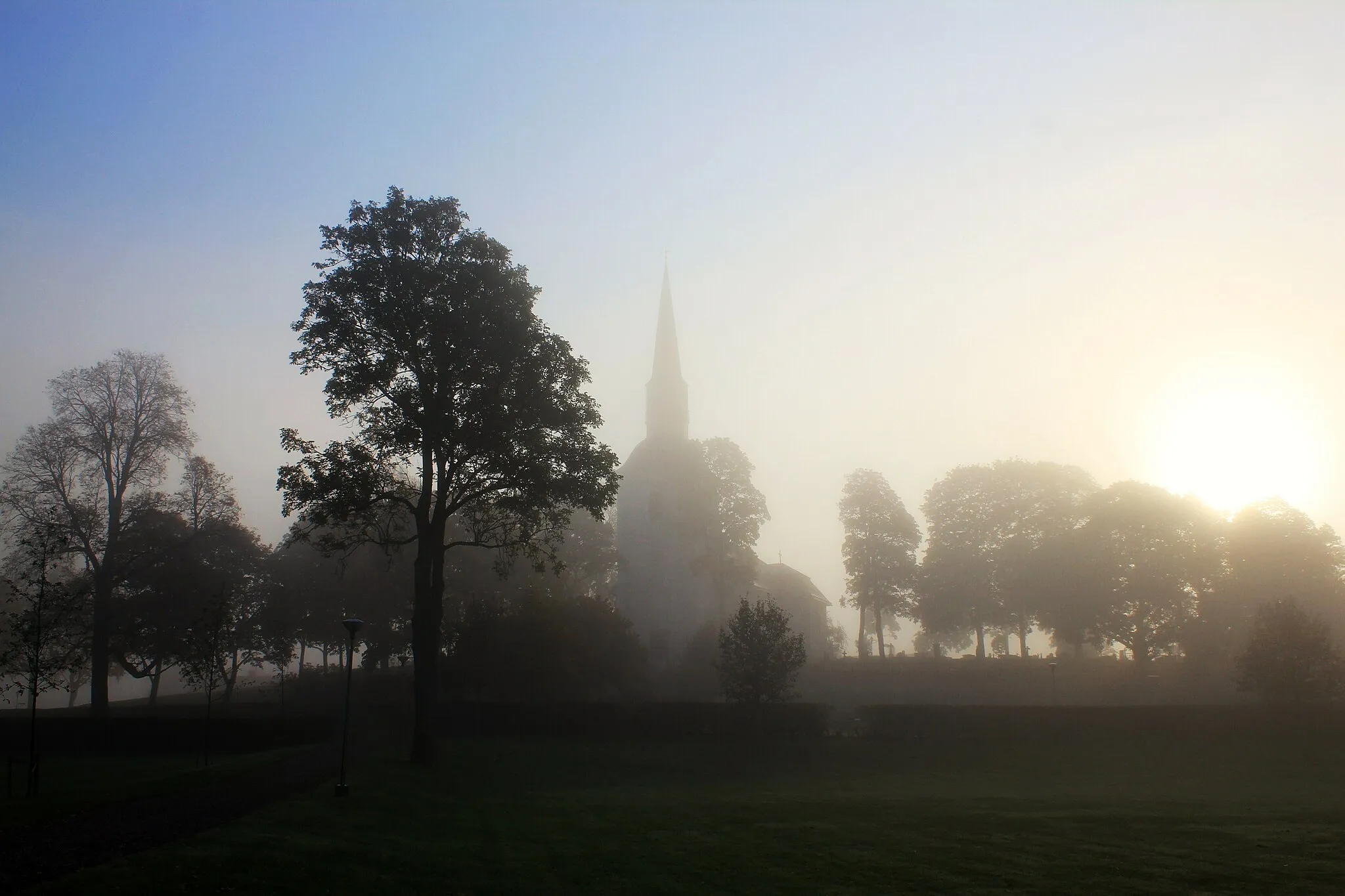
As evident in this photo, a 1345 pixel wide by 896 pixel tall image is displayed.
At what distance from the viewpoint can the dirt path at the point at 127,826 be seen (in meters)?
14.6

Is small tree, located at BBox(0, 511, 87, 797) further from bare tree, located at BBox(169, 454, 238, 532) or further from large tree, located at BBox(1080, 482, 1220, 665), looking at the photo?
large tree, located at BBox(1080, 482, 1220, 665)

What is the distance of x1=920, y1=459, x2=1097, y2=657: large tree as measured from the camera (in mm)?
70750

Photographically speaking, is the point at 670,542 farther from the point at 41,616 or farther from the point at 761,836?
the point at 761,836

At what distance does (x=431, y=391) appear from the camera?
30344 mm

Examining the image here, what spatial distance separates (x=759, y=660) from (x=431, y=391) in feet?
76.2

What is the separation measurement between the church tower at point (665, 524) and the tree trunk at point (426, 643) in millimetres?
34633

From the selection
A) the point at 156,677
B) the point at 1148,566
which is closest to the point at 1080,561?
the point at 1148,566

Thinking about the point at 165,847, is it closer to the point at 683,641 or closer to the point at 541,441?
the point at 541,441

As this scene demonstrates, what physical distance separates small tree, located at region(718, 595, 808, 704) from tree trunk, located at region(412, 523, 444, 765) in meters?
18.4

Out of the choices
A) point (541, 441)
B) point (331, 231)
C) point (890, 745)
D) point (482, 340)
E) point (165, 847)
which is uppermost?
point (331, 231)

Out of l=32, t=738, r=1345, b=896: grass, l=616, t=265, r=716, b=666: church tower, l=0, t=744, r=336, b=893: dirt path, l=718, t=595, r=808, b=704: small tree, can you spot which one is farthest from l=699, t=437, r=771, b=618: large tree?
l=0, t=744, r=336, b=893: dirt path

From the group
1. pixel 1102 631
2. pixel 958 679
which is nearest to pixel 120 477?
pixel 958 679

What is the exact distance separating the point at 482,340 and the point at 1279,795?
3207cm

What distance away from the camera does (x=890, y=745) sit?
41.5 m
